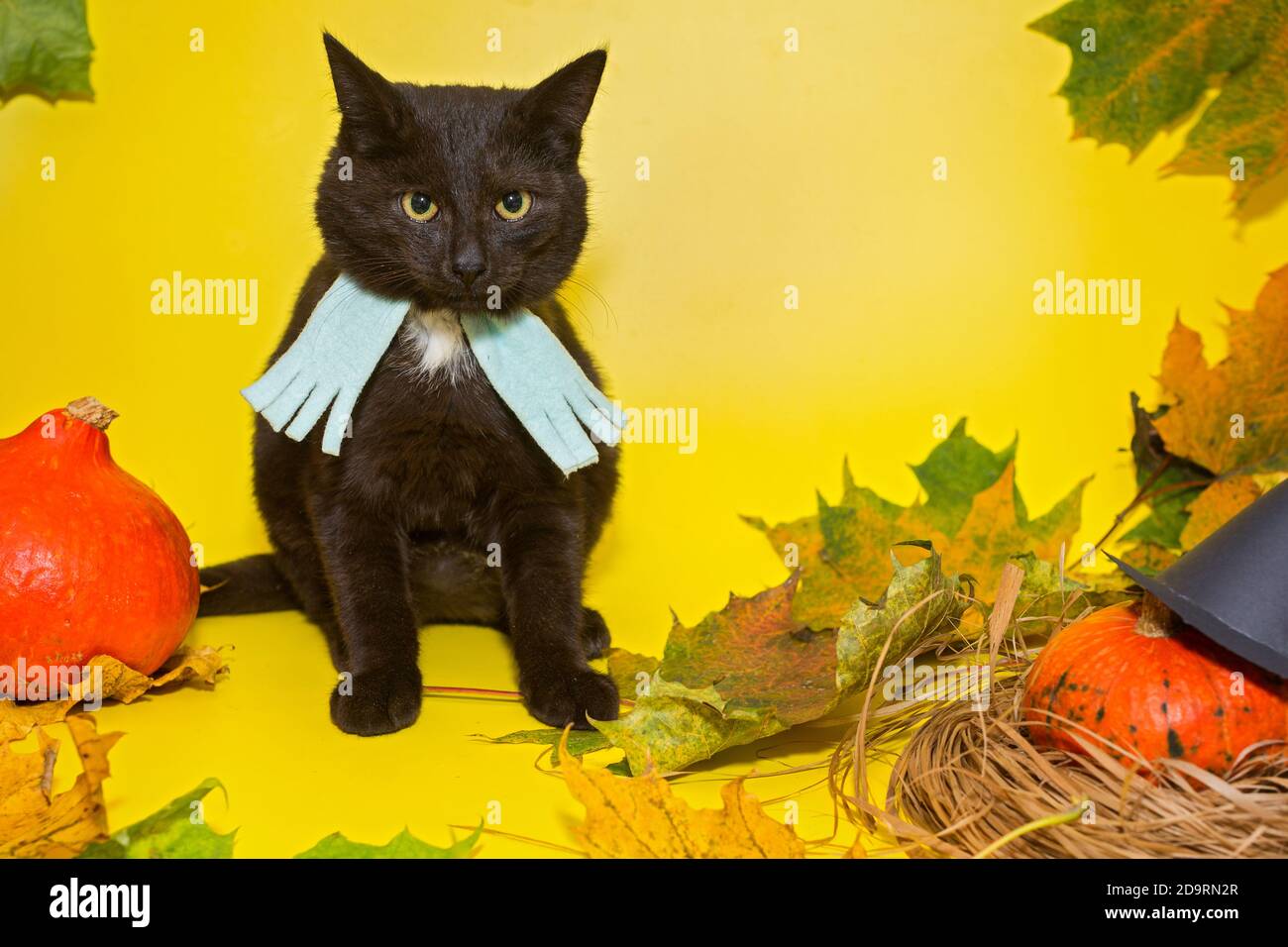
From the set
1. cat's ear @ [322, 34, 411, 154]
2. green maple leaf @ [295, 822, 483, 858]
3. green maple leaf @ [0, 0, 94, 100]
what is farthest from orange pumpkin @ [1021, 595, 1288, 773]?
green maple leaf @ [0, 0, 94, 100]

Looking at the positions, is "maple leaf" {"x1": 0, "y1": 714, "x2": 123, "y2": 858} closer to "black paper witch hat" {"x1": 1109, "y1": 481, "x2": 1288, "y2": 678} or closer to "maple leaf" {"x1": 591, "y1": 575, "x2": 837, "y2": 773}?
"maple leaf" {"x1": 591, "y1": 575, "x2": 837, "y2": 773}

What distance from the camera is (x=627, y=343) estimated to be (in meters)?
2.29

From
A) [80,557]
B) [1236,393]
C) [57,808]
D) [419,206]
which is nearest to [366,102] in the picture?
[419,206]

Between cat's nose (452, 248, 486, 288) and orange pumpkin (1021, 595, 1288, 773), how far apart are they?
769 mm

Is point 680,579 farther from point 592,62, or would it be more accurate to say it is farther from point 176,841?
point 176,841

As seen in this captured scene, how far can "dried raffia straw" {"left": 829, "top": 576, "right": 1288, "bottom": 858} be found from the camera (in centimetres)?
115

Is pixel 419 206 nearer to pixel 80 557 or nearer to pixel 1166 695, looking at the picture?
pixel 80 557

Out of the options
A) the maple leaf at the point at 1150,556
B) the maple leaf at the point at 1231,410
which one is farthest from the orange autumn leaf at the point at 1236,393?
the maple leaf at the point at 1150,556

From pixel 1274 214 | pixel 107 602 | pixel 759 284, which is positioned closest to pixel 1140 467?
pixel 1274 214
